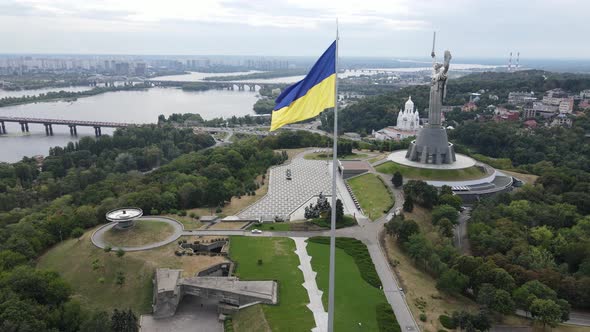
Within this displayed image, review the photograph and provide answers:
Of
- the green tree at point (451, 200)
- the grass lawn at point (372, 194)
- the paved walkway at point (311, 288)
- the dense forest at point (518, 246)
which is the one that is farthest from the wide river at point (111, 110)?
the dense forest at point (518, 246)

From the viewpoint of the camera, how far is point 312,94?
39.1 feet

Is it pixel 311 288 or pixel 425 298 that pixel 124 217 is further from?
pixel 425 298

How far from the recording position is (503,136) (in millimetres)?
59344

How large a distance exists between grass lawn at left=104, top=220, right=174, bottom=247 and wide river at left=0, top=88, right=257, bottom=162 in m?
47.4

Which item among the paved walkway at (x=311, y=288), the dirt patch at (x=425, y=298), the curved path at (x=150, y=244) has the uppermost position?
the curved path at (x=150, y=244)

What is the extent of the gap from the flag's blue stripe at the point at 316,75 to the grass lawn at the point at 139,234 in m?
18.1

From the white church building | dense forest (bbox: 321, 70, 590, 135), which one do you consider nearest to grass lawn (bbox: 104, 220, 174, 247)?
the white church building

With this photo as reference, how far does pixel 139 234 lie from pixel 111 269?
3.54 m

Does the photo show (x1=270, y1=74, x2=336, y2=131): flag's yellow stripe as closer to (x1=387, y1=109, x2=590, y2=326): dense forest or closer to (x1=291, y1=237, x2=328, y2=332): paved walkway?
(x1=291, y1=237, x2=328, y2=332): paved walkway

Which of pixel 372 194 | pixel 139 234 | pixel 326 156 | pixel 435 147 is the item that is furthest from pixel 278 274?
pixel 326 156

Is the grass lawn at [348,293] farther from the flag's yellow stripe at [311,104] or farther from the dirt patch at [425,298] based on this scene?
the flag's yellow stripe at [311,104]

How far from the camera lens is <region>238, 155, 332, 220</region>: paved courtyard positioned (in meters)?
34.0

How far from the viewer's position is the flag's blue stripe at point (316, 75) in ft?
37.7

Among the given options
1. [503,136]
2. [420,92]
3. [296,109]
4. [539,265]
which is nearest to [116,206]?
[296,109]
